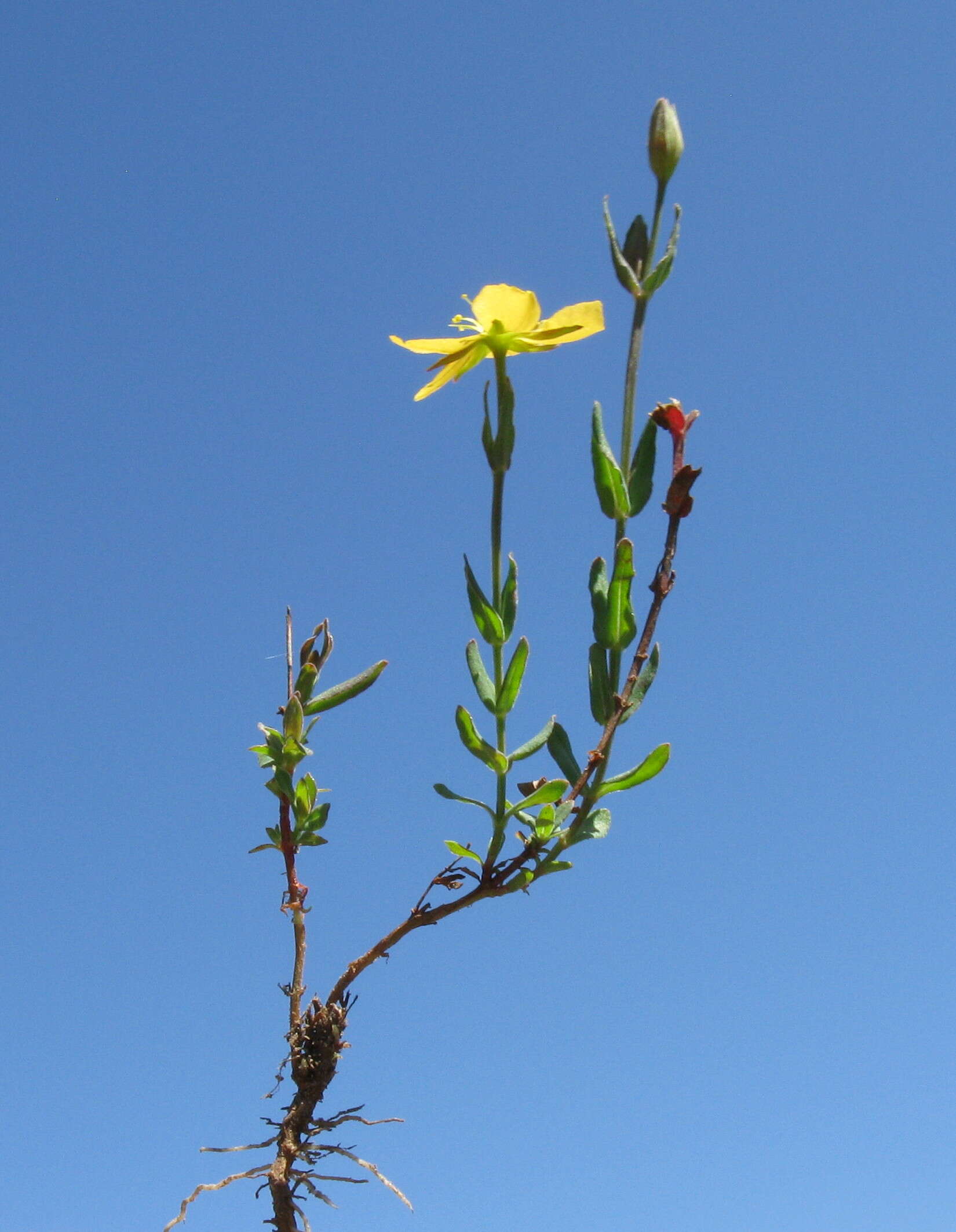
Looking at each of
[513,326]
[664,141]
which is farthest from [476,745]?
[664,141]

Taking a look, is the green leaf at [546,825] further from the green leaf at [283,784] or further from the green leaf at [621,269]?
the green leaf at [621,269]

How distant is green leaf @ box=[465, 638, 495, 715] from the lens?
1266 millimetres

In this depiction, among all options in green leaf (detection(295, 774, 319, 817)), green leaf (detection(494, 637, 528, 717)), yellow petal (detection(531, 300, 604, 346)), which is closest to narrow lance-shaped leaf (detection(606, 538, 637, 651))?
green leaf (detection(494, 637, 528, 717))

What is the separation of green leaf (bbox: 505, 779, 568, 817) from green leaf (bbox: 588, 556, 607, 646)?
0.18m

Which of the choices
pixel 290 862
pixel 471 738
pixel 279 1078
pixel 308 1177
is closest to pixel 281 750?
pixel 290 862

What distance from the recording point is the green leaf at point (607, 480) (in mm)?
1241

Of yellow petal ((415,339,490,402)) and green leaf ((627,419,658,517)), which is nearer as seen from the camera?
green leaf ((627,419,658,517))

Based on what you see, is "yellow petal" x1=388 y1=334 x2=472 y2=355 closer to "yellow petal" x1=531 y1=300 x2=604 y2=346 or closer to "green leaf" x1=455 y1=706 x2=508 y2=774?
"yellow petal" x1=531 y1=300 x2=604 y2=346

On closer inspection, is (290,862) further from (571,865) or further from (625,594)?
(625,594)

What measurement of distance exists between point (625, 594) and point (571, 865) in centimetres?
31

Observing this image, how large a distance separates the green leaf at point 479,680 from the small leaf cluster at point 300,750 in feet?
0.55

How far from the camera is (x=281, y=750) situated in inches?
52.7

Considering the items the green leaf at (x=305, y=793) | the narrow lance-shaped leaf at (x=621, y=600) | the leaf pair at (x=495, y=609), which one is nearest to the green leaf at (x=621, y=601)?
the narrow lance-shaped leaf at (x=621, y=600)

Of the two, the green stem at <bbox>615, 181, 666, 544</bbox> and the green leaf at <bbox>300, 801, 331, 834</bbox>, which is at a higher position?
the green stem at <bbox>615, 181, 666, 544</bbox>
